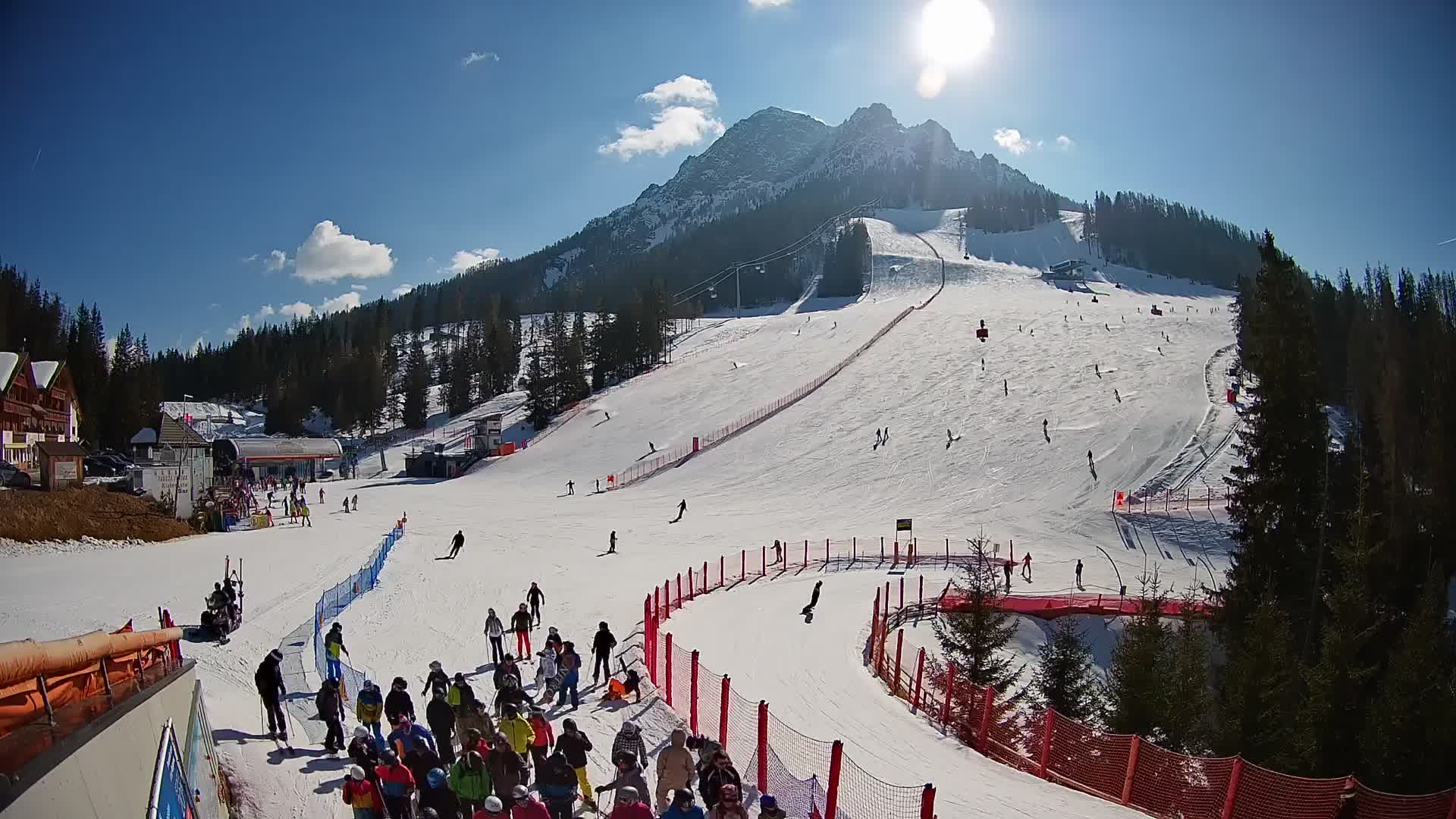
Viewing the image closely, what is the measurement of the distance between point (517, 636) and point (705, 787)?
10.9m

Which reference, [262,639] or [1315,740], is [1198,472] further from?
[262,639]

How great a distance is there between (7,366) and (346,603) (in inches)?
1500

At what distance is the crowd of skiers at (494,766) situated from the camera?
6539 mm

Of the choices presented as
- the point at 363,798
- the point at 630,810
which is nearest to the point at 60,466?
the point at 363,798

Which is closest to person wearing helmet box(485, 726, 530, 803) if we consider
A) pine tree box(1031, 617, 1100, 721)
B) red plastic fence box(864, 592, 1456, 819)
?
red plastic fence box(864, 592, 1456, 819)

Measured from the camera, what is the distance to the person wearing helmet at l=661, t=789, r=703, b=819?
6398 millimetres

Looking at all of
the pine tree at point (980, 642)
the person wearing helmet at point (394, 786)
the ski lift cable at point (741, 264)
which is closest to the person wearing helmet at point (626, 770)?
the person wearing helmet at point (394, 786)

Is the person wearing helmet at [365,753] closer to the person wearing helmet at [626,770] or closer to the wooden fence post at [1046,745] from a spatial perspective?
the person wearing helmet at [626,770]

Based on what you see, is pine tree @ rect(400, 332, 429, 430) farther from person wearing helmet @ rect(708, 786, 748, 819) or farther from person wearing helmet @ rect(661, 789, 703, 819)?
person wearing helmet @ rect(708, 786, 748, 819)

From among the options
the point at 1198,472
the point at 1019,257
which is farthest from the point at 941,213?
the point at 1198,472

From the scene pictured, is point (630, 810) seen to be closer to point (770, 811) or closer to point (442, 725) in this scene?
Result: point (770, 811)

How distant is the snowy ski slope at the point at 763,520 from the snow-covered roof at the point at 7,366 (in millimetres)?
18619

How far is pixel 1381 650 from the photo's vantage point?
1808 centimetres

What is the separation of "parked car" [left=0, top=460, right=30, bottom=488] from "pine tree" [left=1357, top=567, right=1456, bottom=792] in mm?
48991
